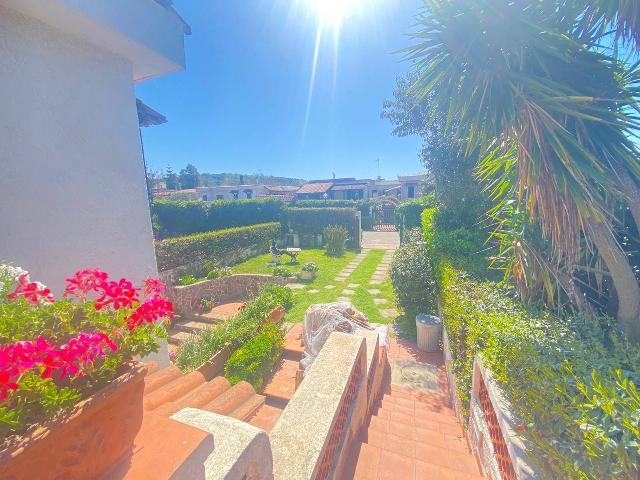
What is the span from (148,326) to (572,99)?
384 cm

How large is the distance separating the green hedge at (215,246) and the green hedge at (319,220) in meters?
1.93

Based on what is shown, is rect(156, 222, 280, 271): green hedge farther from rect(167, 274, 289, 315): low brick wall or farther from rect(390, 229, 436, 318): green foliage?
rect(390, 229, 436, 318): green foliage

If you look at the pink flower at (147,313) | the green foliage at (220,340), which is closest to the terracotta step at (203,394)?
the green foliage at (220,340)

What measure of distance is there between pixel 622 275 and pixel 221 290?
9620 millimetres

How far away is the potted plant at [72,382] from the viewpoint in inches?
30.7

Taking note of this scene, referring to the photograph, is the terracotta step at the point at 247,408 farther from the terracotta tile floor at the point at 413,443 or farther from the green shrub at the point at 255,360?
the terracotta tile floor at the point at 413,443

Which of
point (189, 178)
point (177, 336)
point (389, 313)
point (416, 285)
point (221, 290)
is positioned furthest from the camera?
point (189, 178)

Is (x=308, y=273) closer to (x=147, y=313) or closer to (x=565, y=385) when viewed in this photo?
(x=565, y=385)

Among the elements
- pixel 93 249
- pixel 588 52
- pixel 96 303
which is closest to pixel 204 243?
pixel 93 249

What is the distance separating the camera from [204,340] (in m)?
5.09

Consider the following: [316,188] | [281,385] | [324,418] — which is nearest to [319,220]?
[281,385]

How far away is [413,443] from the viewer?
122 inches

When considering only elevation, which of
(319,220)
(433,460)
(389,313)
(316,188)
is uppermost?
(316,188)

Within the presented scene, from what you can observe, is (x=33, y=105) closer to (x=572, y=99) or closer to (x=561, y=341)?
(x=572, y=99)
